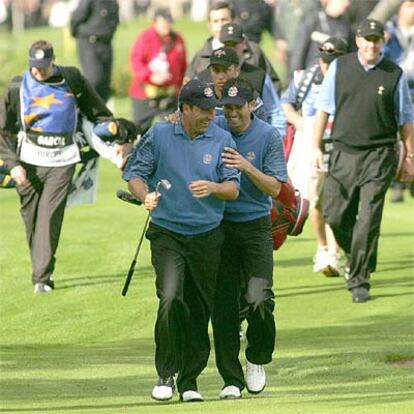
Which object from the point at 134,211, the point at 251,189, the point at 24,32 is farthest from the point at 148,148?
the point at 24,32

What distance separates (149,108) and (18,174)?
26.9 feet

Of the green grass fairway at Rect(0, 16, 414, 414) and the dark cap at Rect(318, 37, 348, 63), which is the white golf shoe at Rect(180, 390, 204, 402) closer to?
the green grass fairway at Rect(0, 16, 414, 414)

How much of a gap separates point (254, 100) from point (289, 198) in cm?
65

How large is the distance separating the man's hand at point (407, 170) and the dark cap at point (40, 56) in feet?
9.94

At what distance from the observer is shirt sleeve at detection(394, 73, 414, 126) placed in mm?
14602

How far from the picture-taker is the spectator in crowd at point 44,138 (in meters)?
15.1

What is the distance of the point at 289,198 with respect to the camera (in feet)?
37.2

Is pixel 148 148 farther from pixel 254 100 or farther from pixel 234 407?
pixel 234 407

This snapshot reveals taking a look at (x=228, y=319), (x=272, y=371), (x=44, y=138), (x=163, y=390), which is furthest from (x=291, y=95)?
(x=163, y=390)

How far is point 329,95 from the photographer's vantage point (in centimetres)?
1495

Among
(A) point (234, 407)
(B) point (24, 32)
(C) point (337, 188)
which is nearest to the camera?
(A) point (234, 407)

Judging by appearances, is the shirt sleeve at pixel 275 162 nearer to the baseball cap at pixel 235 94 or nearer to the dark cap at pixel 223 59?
the baseball cap at pixel 235 94

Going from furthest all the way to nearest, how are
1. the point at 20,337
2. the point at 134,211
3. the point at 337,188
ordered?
the point at 134,211 < the point at 337,188 < the point at 20,337

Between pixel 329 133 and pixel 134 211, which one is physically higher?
pixel 329 133
